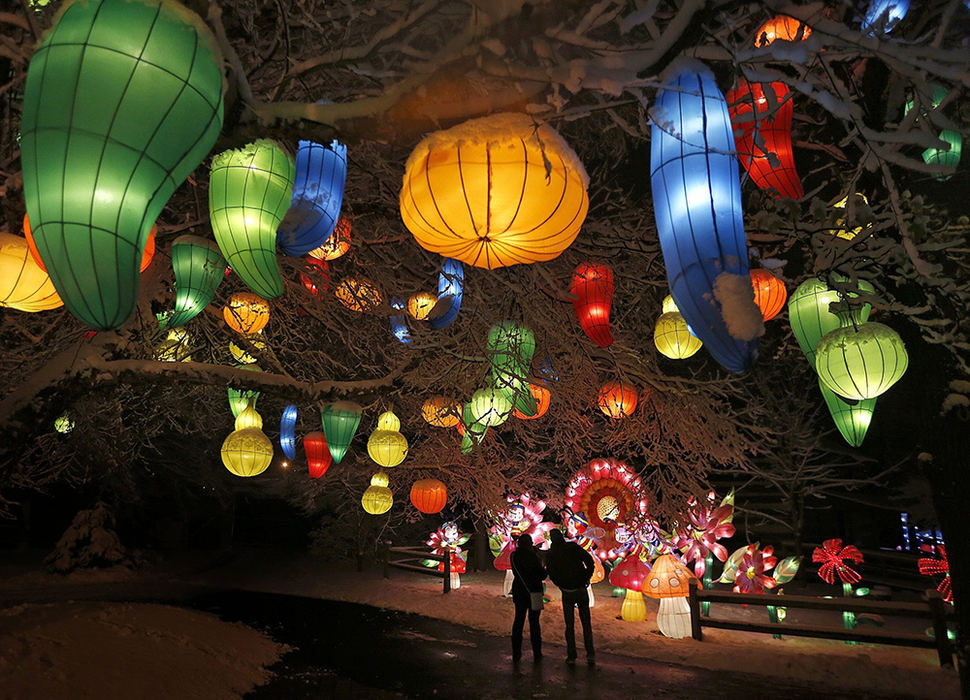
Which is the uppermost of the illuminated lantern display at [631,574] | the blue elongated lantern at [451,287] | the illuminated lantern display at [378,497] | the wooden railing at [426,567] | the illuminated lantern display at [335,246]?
the illuminated lantern display at [335,246]

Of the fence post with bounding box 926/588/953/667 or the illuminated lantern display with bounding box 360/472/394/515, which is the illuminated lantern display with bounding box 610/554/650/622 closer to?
the fence post with bounding box 926/588/953/667

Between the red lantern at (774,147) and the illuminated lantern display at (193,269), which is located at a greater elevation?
the red lantern at (774,147)

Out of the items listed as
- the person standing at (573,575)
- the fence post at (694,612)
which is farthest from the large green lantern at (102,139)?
the fence post at (694,612)

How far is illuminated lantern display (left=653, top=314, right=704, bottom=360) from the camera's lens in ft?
20.1

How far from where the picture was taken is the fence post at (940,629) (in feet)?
25.9

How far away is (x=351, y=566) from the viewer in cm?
2039

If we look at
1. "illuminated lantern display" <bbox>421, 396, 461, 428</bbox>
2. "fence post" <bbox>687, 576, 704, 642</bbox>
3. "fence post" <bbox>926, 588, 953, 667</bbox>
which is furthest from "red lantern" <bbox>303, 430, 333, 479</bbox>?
"fence post" <bbox>926, 588, 953, 667</bbox>

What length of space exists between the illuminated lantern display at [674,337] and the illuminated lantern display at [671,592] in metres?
5.71

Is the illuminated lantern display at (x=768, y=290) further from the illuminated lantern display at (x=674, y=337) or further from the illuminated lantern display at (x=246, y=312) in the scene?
the illuminated lantern display at (x=246, y=312)

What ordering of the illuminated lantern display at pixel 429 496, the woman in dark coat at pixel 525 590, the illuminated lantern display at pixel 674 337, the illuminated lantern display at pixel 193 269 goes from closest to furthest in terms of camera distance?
the illuminated lantern display at pixel 193 269 → the illuminated lantern display at pixel 674 337 → the woman in dark coat at pixel 525 590 → the illuminated lantern display at pixel 429 496

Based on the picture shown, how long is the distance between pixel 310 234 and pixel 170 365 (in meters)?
3.14

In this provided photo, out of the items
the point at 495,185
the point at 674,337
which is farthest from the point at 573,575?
the point at 495,185

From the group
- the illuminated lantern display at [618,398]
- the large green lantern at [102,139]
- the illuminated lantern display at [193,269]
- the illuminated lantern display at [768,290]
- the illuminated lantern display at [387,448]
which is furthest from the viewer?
the illuminated lantern display at [387,448]

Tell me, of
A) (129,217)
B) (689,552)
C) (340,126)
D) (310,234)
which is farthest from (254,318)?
(689,552)
